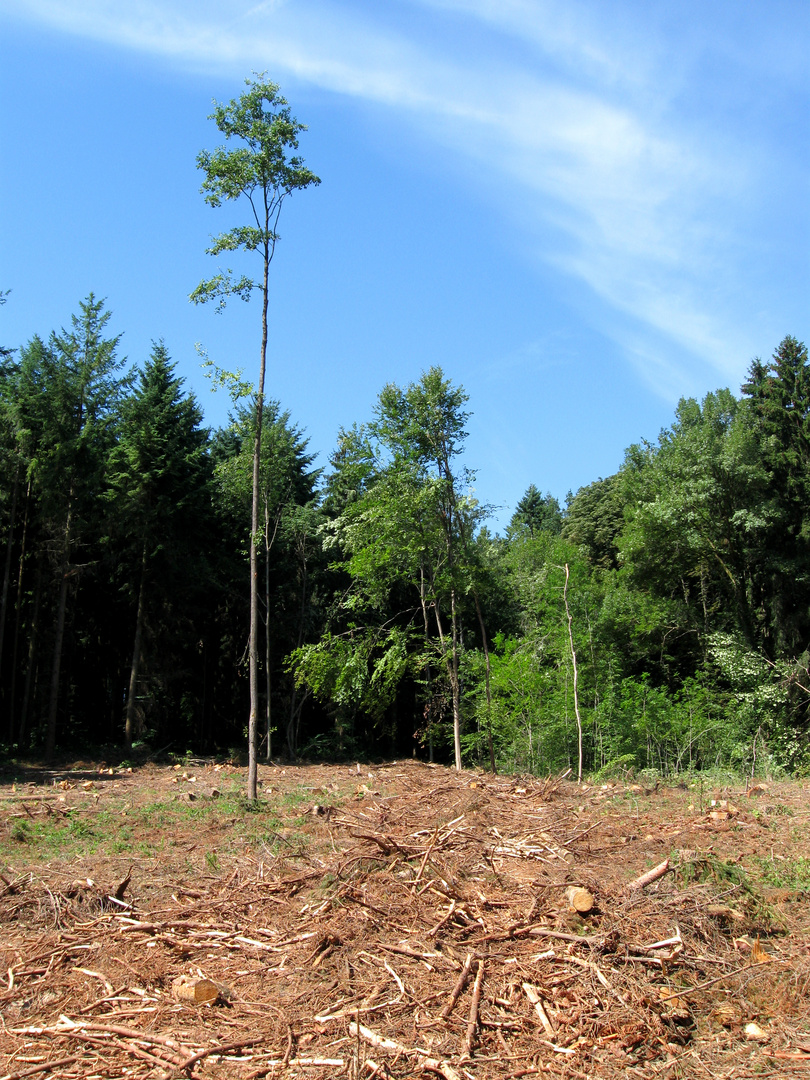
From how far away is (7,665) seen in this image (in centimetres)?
2570

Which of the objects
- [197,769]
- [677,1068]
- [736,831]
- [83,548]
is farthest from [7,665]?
[677,1068]

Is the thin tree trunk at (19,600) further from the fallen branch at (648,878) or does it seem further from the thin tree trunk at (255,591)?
the fallen branch at (648,878)

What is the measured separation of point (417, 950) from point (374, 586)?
12.4 m

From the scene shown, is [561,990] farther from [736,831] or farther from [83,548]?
[83,548]

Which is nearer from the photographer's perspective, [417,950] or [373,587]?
[417,950]

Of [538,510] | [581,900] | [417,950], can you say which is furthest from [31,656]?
[538,510]

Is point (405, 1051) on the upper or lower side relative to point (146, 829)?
lower

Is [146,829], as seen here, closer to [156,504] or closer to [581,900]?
[581,900]

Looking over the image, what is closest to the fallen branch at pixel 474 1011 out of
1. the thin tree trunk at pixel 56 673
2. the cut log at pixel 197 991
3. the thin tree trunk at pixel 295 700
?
the cut log at pixel 197 991

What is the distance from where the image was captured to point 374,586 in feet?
59.9

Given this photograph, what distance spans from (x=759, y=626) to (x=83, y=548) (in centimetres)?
2317

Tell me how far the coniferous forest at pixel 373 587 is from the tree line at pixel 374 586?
9cm

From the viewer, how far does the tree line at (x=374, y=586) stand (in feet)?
60.4

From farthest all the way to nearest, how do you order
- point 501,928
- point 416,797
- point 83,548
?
point 83,548, point 416,797, point 501,928
